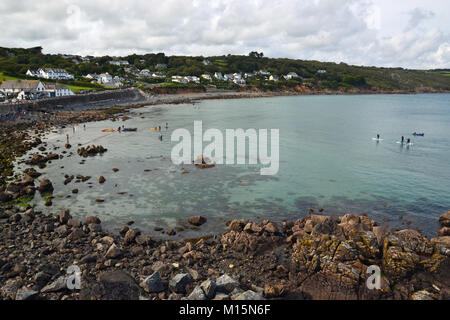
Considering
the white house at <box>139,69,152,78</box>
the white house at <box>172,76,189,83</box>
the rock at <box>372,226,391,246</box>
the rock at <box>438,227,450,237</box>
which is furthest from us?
the white house at <box>139,69,152,78</box>

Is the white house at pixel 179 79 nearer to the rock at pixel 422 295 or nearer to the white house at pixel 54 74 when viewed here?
the white house at pixel 54 74

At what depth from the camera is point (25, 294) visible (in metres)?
14.1

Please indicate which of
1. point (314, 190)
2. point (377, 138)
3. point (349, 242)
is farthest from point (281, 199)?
point (377, 138)

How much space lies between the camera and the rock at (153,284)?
15008 mm

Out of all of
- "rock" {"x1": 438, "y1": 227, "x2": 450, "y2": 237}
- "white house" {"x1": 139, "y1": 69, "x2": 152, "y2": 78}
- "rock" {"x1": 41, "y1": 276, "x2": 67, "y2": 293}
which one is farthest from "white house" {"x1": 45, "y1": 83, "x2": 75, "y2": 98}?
"rock" {"x1": 438, "y1": 227, "x2": 450, "y2": 237}

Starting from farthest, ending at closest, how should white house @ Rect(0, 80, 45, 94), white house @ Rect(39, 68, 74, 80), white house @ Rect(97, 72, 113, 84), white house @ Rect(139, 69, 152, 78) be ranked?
white house @ Rect(139, 69, 152, 78) → white house @ Rect(97, 72, 113, 84) → white house @ Rect(39, 68, 74, 80) → white house @ Rect(0, 80, 45, 94)

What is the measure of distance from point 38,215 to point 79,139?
1388 inches

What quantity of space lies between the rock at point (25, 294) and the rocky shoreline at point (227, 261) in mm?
40

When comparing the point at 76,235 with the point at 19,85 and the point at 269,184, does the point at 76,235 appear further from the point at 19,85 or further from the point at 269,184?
the point at 19,85

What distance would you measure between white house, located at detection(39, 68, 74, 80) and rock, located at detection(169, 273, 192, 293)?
141898 mm

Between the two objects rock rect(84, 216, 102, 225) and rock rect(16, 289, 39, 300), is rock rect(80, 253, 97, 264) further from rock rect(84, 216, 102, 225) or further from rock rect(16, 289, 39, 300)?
rock rect(84, 216, 102, 225)

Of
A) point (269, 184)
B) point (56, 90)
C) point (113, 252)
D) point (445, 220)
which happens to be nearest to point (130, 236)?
point (113, 252)

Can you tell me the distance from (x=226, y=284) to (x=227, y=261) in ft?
11.1

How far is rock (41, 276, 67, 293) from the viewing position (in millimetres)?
14742
